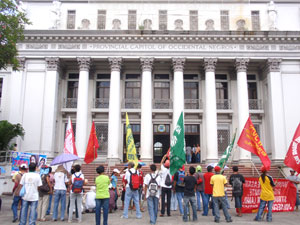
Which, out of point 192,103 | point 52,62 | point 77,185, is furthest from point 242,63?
point 77,185

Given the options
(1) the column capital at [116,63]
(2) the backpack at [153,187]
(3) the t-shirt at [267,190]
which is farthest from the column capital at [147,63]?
(3) the t-shirt at [267,190]

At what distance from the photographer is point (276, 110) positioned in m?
22.5

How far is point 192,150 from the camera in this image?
24016 millimetres

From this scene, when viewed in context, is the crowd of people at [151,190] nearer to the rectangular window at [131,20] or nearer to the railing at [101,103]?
the railing at [101,103]

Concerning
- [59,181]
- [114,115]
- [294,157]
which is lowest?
[59,181]

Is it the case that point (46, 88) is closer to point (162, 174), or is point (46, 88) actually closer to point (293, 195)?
point (162, 174)

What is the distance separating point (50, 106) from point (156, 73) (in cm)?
944

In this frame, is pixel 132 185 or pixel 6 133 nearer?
pixel 132 185

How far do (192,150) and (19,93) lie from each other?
48.4 ft

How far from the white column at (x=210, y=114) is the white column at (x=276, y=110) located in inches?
176

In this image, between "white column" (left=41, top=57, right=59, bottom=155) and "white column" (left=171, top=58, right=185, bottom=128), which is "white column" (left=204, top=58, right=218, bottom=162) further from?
"white column" (left=41, top=57, right=59, bottom=155)

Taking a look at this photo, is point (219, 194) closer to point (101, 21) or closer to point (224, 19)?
point (224, 19)

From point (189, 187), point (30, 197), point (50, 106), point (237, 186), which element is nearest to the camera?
point (30, 197)

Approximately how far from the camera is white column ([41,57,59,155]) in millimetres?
21969
